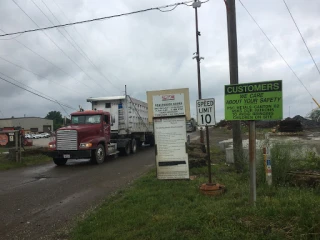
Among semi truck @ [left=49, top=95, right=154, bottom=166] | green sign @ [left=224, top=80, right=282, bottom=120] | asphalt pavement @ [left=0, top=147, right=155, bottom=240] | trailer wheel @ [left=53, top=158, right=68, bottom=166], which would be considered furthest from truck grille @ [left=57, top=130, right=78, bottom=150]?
green sign @ [left=224, top=80, right=282, bottom=120]

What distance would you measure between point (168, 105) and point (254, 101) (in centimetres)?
350

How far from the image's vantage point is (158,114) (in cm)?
834

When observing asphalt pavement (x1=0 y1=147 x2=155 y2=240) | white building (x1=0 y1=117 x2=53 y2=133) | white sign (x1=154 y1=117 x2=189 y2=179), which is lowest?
asphalt pavement (x1=0 y1=147 x2=155 y2=240)

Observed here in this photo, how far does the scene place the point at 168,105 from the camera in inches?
326

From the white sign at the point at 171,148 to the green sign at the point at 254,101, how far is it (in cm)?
299

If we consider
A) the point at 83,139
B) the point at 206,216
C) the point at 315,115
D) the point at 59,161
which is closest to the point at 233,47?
the point at 206,216

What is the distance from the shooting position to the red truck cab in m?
14.8

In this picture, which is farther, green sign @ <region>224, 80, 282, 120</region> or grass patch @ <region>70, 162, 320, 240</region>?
green sign @ <region>224, 80, 282, 120</region>

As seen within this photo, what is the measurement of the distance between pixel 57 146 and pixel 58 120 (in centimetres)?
13621

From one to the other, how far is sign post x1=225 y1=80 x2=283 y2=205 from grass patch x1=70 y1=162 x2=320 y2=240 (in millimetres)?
565

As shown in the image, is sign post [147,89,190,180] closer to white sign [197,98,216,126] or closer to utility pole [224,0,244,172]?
white sign [197,98,216,126]

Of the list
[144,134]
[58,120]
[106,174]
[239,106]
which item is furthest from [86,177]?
[58,120]

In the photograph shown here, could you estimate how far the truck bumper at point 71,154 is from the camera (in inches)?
579

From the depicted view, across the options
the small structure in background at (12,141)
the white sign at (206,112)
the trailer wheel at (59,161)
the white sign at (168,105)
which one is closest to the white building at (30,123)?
the small structure in background at (12,141)
